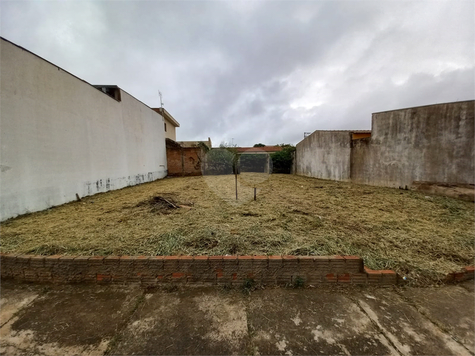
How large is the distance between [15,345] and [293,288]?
2.13 meters

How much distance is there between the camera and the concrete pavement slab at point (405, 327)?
1.26 meters

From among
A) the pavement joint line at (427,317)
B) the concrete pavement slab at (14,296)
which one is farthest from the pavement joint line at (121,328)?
the pavement joint line at (427,317)

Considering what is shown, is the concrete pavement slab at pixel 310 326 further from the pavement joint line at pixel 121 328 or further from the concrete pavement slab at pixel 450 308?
the pavement joint line at pixel 121 328

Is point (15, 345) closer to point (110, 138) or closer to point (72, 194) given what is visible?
point (72, 194)

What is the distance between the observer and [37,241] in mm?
2580

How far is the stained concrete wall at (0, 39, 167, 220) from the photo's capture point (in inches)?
149

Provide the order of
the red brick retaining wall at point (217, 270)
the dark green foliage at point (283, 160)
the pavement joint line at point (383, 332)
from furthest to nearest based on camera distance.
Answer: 1. the dark green foliage at point (283, 160)
2. the red brick retaining wall at point (217, 270)
3. the pavement joint line at point (383, 332)

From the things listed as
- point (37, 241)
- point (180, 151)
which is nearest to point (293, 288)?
point (37, 241)

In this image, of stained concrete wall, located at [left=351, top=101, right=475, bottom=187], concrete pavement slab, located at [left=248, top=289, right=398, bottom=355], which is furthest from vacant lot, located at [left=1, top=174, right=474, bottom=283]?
stained concrete wall, located at [left=351, top=101, right=475, bottom=187]

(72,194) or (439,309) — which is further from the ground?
(72,194)

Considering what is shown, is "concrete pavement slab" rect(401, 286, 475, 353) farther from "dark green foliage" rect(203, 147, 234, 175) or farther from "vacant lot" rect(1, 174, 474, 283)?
"dark green foliage" rect(203, 147, 234, 175)

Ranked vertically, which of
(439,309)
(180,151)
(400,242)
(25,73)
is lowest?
(439,309)

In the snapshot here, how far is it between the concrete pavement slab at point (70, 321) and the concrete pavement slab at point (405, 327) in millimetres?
1983

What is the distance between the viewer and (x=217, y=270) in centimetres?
193
